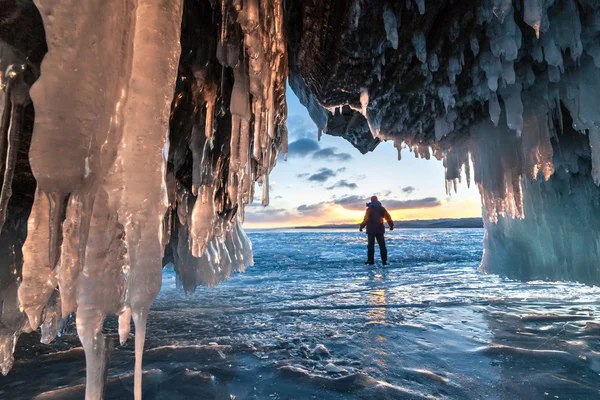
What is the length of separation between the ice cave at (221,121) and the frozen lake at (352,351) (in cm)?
70

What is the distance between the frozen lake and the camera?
1952 mm

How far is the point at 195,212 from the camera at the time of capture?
3.38m

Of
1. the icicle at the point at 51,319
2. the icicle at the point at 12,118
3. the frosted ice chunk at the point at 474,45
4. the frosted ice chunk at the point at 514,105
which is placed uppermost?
the frosted ice chunk at the point at 474,45

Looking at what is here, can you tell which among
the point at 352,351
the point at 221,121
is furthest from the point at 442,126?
the point at 352,351

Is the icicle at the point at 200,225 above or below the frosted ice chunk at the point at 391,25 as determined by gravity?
below

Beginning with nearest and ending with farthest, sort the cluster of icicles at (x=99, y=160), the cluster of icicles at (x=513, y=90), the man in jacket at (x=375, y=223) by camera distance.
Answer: the cluster of icicles at (x=99, y=160) < the cluster of icicles at (x=513, y=90) < the man in jacket at (x=375, y=223)

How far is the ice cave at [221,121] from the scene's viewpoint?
132cm

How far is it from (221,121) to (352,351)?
284cm

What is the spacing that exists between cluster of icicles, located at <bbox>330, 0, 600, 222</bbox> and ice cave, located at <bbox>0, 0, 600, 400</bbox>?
2cm

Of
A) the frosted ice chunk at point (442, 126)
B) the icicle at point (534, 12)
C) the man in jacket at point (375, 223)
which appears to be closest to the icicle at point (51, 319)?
the icicle at point (534, 12)

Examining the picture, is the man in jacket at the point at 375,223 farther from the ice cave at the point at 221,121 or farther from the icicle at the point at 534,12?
the icicle at the point at 534,12

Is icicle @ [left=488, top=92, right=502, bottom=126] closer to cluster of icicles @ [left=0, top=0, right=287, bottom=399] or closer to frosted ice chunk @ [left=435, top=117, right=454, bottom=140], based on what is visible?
frosted ice chunk @ [left=435, top=117, right=454, bottom=140]

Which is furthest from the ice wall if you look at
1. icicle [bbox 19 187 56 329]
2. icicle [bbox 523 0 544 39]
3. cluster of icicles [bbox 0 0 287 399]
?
icicle [bbox 19 187 56 329]

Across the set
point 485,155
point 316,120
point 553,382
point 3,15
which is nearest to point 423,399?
point 553,382
